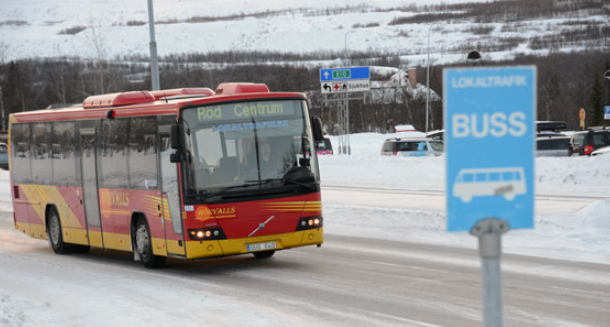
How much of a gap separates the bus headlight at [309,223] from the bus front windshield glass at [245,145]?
57cm

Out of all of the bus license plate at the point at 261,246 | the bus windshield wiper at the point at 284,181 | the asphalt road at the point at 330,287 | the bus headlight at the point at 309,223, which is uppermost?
the bus windshield wiper at the point at 284,181

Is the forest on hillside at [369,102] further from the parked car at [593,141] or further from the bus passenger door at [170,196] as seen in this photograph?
the bus passenger door at [170,196]

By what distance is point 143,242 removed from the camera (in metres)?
14.4

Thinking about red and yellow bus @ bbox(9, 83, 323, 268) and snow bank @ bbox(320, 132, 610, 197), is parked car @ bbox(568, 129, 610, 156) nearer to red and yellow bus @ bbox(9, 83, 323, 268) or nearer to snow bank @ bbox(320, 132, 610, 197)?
snow bank @ bbox(320, 132, 610, 197)

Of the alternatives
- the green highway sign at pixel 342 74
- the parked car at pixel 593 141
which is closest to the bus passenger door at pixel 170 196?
the parked car at pixel 593 141

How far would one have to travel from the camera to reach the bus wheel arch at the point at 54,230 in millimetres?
17203

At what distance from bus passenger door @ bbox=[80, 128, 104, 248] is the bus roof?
0.42 meters

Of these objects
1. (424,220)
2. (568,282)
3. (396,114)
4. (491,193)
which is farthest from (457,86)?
(396,114)

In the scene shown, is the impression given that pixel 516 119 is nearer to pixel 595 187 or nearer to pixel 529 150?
pixel 529 150

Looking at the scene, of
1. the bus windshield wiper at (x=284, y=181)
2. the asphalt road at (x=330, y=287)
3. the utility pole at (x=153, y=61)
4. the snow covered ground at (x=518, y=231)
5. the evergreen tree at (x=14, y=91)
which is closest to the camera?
the asphalt road at (x=330, y=287)

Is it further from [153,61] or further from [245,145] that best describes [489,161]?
[153,61]

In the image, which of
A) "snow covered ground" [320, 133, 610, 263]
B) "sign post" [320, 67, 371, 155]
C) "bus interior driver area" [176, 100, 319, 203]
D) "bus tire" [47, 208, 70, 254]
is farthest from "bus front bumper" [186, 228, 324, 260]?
"sign post" [320, 67, 371, 155]

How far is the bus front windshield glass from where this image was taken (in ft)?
43.0

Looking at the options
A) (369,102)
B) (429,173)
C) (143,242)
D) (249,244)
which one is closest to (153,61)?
(429,173)
